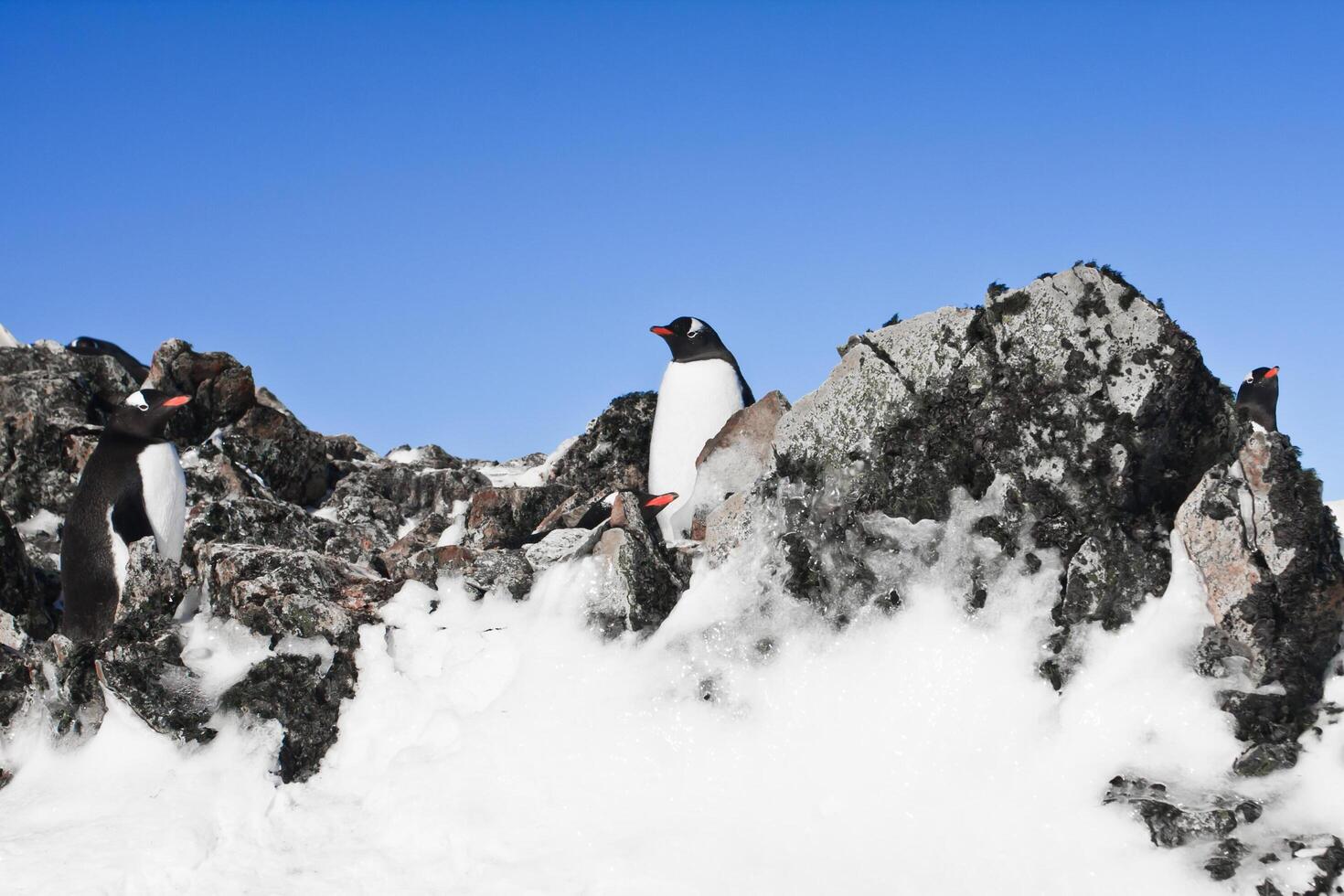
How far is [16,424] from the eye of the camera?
18828mm

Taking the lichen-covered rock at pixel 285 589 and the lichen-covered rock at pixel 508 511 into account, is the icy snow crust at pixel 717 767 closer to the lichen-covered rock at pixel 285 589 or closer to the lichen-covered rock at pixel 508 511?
the lichen-covered rock at pixel 285 589

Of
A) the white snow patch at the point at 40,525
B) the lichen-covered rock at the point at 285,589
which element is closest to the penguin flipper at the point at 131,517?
the lichen-covered rock at the point at 285,589

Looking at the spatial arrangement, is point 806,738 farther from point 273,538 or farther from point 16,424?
point 16,424

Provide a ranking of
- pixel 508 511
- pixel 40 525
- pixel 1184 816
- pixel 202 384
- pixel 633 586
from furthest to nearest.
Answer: pixel 202 384 → pixel 40 525 → pixel 508 511 → pixel 633 586 → pixel 1184 816

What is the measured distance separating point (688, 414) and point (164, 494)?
6.96 m

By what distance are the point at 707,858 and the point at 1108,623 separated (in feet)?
12.0

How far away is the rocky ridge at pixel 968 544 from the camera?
8031mm

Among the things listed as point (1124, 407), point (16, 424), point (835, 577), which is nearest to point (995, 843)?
point (835, 577)

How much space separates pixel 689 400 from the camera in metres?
14.4

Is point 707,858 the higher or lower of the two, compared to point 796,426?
lower

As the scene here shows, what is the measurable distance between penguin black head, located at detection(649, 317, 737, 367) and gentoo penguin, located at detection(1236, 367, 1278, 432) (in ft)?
47.4

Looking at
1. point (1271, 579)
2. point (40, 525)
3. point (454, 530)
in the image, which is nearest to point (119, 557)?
point (454, 530)

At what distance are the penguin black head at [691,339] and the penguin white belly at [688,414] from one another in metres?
0.19

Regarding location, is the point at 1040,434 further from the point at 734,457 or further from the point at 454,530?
the point at 454,530
